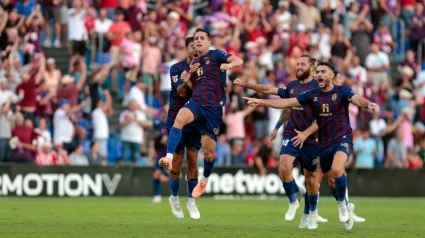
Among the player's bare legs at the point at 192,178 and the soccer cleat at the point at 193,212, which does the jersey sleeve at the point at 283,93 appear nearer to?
the player's bare legs at the point at 192,178

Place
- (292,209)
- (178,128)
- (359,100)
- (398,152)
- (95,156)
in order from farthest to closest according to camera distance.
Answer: (398,152) → (95,156) → (292,209) → (178,128) → (359,100)

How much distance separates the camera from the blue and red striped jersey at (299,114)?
60.2ft

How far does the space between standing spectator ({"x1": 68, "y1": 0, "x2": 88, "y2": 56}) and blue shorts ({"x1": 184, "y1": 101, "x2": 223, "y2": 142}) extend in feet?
43.1

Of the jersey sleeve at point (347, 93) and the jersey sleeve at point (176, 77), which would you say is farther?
the jersey sleeve at point (176, 77)

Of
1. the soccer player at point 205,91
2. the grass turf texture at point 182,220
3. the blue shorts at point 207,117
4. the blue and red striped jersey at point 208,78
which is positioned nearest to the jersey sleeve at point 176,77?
the soccer player at point 205,91

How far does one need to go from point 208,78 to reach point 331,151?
93.1 inches

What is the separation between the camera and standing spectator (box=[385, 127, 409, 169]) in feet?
105

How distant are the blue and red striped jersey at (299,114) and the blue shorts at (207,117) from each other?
1155 millimetres

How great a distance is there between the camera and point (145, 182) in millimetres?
30656

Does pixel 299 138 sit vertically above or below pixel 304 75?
below

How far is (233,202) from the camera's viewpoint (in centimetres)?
2808

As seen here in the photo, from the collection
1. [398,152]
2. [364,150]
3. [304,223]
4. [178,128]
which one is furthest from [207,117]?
[398,152]

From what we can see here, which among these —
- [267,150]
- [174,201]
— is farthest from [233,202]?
[174,201]

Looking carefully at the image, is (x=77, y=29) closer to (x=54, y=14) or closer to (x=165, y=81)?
(x=54, y=14)
